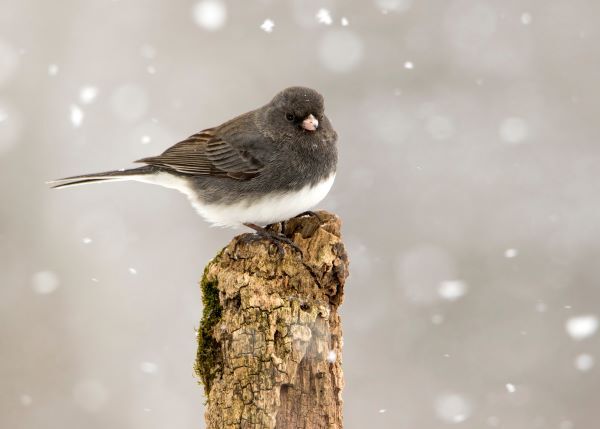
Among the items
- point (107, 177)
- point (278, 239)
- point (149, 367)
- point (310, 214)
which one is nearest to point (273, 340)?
point (278, 239)

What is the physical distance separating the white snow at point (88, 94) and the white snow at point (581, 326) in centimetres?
438

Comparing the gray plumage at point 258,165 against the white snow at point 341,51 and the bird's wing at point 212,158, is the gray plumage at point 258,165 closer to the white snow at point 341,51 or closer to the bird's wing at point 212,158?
the bird's wing at point 212,158

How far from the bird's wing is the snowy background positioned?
7.43ft

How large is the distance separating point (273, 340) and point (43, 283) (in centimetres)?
423

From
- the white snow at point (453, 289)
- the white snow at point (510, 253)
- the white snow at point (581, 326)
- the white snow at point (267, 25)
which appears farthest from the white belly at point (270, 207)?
the white snow at point (581, 326)

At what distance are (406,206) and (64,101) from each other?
9.95 feet

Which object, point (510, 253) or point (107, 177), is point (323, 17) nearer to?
point (510, 253)

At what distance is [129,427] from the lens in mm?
6281

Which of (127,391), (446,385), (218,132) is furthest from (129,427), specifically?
(218,132)

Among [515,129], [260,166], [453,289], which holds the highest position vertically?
[515,129]

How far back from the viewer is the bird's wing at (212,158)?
12.5 feet

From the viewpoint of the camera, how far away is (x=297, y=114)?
3.73 meters

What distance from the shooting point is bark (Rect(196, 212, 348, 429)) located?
106 inches

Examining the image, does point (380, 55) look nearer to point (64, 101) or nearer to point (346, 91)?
Result: point (346, 91)
